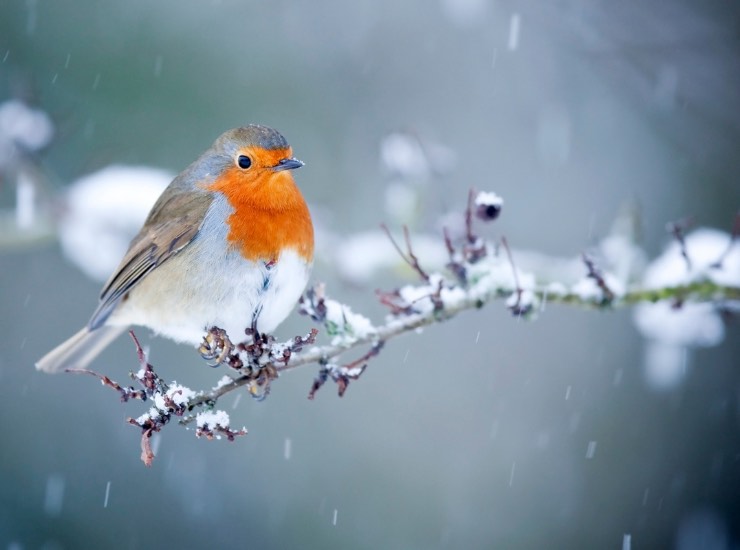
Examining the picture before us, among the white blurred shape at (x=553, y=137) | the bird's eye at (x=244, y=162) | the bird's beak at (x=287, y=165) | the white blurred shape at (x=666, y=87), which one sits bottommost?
the bird's beak at (x=287, y=165)

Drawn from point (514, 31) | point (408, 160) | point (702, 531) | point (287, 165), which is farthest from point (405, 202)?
point (702, 531)

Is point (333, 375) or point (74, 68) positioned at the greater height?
point (74, 68)

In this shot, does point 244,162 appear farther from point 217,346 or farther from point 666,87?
point 666,87

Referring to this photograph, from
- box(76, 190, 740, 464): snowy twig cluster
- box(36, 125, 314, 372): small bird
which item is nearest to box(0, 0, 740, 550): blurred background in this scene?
box(36, 125, 314, 372): small bird

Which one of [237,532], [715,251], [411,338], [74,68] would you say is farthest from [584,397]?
[74,68]

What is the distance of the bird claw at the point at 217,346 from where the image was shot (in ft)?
8.82

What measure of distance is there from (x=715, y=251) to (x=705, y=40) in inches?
60.3

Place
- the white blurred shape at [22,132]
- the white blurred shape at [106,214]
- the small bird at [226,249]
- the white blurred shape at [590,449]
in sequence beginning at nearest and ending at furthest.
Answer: the small bird at [226,249], the white blurred shape at [22,132], the white blurred shape at [106,214], the white blurred shape at [590,449]

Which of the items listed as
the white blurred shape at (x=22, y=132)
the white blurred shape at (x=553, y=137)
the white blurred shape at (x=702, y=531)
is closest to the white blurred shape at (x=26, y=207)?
the white blurred shape at (x=22, y=132)

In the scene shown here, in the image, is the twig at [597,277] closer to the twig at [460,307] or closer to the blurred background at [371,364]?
the twig at [460,307]

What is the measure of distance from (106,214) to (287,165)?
1.98 metres

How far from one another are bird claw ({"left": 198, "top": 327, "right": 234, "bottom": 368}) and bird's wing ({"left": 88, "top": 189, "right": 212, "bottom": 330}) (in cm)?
83

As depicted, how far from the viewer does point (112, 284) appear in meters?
3.78

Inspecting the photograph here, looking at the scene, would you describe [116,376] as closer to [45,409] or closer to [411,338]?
[45,409]
